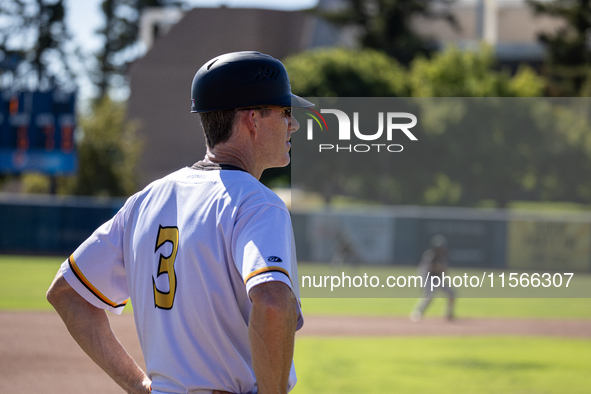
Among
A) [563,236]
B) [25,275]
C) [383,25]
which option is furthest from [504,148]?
[383,25]

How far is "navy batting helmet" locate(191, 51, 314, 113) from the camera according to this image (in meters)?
1.87

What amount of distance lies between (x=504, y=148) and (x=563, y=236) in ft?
14.9

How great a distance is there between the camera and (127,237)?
2.05 meters

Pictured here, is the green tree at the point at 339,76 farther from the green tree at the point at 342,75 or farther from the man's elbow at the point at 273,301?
the man's elbow at the point at 273,301

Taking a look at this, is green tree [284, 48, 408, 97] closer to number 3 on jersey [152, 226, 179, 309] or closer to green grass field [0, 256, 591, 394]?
green grass field [0, 256, 591, 394]

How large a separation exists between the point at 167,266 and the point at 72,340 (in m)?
10.7

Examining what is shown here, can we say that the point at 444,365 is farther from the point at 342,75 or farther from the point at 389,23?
the point at 389,23

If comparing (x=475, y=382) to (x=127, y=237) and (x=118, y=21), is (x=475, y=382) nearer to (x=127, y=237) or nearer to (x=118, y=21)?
(x=127, y=237)

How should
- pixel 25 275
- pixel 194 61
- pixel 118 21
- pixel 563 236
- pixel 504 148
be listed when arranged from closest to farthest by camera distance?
pixel 25 275 < pixel 563 236 < pixel 504 148 < pixel 194 61 < pixel 118 21

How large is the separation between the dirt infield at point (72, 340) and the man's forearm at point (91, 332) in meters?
6.36

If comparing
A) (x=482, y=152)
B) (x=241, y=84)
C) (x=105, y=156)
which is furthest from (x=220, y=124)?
(x=105, y=156)

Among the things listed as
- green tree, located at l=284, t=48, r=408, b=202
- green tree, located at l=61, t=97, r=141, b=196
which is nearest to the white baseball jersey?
green tree, located at l=61, t=97, r=141, b=196

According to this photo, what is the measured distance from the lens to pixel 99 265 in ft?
6.84

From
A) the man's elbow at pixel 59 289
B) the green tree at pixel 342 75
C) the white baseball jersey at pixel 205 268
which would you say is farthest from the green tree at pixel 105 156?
the white baseball jersey at pixel 205 268
